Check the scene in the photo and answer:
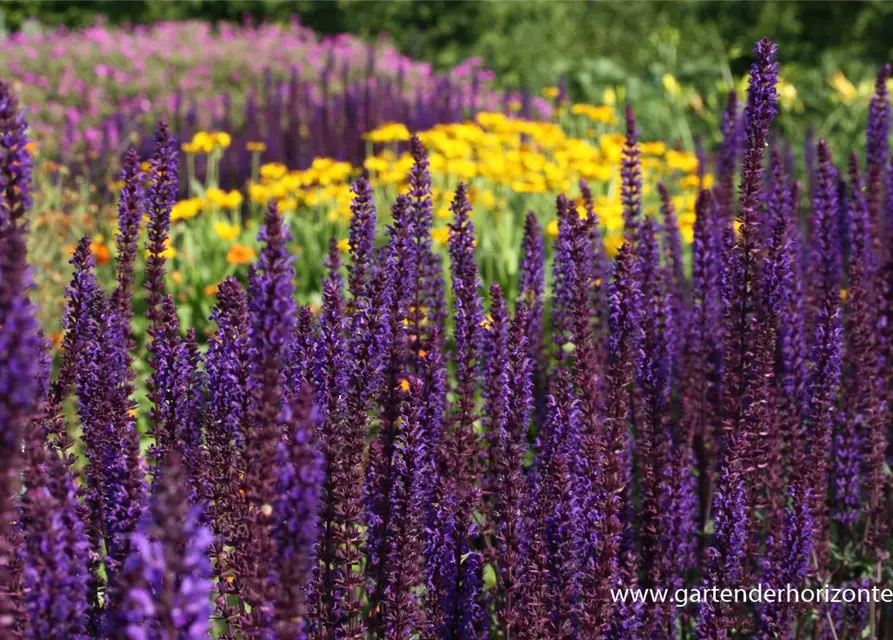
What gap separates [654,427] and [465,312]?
24.8 inches

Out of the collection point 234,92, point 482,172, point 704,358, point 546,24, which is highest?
point 546,24

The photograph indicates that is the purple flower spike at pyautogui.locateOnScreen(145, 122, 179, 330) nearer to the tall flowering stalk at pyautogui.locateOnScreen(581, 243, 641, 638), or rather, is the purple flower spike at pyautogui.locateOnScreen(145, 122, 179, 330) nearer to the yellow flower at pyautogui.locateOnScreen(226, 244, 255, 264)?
the tall flowering stalk at pyautogui.locateOnScreen(581, 243, 641, 638)

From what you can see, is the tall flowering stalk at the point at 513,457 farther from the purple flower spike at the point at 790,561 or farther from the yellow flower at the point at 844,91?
the yellow flower at the point at 844,91

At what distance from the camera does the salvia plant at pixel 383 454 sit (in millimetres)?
A: 1609

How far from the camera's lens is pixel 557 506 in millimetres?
2209

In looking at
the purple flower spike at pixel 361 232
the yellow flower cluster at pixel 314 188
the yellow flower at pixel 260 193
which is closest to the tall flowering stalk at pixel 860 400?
the purple flower spike at pixel 361 232

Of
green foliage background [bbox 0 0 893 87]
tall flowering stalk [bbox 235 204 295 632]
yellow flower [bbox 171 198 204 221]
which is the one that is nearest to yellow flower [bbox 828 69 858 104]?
green foliage background [bbox 0 0 893 87]

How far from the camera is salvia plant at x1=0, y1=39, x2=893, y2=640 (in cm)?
161

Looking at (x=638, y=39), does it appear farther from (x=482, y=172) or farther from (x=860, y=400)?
(x=860, y=400)

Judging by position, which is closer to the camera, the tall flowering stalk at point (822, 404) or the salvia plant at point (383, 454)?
the salvia plant at point (383, 454)

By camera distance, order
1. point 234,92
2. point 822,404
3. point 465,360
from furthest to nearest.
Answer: point 234,92 → point 822,404 → point 465,360

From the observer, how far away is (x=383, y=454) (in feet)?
7.77

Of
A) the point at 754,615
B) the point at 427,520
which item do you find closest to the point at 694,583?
the point at 754,615

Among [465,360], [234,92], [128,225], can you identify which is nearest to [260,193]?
[128,225]
